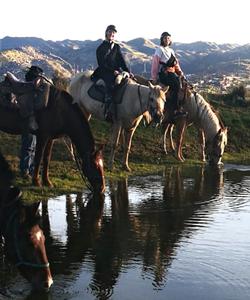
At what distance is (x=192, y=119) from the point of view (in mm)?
16391

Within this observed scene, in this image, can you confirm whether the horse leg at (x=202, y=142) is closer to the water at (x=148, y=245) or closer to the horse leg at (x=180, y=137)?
the horse leg at (x=180, y=137)

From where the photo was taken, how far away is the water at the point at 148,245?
626cm

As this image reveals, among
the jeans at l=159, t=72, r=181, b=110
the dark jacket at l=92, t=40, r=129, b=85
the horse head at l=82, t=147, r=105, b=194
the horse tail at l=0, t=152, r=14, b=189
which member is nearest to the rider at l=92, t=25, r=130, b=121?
the dark jacket at l=92, t=40, r=129, b=85

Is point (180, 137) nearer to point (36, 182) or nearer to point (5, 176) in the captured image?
point (36, 182)

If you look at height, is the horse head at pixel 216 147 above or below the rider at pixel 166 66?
below

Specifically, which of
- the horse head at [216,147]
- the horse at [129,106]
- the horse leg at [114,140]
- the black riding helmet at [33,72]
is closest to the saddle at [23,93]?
the black riding helmet at [33,72]

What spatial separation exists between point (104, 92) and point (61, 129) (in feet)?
9.55

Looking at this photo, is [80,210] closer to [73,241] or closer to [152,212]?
[152,212]

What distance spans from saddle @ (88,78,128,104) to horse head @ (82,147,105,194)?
3210mm

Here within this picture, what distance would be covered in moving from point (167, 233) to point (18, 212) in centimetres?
349

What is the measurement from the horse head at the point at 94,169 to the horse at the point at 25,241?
5.29m

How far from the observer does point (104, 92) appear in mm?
14156

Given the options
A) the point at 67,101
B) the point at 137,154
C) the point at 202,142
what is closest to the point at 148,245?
the point at 67,101

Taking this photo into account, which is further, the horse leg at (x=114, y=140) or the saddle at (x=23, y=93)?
the horse leg at (x=114, y=140)
